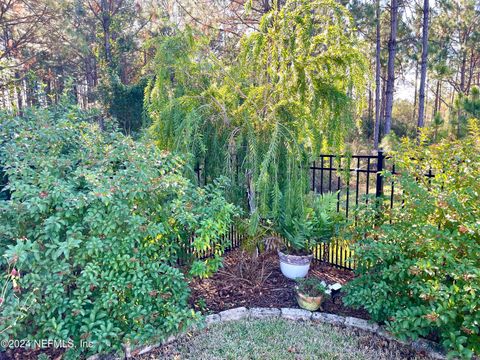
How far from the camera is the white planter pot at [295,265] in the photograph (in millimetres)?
3225

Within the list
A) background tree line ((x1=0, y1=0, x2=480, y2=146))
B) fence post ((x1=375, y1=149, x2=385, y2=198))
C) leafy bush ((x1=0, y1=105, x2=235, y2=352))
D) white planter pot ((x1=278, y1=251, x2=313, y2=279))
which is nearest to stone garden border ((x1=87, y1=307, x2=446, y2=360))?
leafy bush ((x1=0, y1=105, x2=235, y2=352))

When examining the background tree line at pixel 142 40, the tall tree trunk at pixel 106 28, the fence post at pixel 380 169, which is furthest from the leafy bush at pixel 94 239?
the tall tree trunk at pixel 106 28

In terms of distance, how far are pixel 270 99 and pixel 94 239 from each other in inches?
74.2

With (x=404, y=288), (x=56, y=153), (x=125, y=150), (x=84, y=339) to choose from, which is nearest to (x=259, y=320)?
(x=404, y=288)

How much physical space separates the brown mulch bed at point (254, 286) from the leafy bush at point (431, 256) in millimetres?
478

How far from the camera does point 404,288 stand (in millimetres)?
2316

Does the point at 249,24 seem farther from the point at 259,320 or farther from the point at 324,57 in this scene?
the point at 259,320

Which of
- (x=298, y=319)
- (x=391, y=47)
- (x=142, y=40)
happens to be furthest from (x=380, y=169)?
(x=142, y=40)

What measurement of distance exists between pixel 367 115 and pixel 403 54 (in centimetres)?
347

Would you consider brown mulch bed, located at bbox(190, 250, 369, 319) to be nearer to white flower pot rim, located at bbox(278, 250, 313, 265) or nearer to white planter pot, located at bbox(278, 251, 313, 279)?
white planter pot, located at bbox(278, 251, 313, 279)

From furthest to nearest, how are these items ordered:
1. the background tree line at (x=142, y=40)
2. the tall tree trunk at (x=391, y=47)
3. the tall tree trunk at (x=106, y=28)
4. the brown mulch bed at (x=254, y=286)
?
the tall tree trunk at (x=106, y=28), the tall tree trunk at (x=391, y=47), the background tree line at (x=142, y=40), the brown mulch bed at (x=254, y=286)

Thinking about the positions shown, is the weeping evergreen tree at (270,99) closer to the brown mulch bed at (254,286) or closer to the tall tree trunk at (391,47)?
the brown mulch bed at (254,286)

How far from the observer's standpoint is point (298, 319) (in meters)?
2.65

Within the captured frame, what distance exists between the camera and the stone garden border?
2233mm
